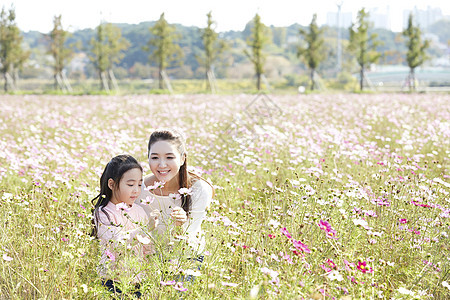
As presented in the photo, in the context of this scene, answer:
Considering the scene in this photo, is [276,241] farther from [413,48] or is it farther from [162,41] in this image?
[413,48]

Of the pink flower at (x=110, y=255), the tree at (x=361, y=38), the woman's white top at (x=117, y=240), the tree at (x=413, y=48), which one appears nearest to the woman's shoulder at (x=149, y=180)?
the woman's white top at (x=117, y=240)

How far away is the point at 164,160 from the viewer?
2705 mm


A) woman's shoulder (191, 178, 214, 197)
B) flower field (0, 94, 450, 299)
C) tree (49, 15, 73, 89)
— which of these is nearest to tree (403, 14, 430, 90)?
tree (49, 15, 73, 89)

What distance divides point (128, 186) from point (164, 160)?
27 cm

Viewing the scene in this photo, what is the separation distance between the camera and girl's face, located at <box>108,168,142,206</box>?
2.65 m

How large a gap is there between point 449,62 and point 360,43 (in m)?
131

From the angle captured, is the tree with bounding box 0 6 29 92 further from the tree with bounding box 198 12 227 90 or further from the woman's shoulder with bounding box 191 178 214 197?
the woman's shoulder with bounding box 191 178 214 197

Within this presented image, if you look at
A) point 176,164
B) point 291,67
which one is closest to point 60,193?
point 176,164

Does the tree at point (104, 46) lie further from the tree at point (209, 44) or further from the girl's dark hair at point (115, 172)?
the girl's dark hair at point (115, 172)

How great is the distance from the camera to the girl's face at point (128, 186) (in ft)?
8.69

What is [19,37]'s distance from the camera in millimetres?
35031

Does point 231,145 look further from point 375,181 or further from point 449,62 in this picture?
point 449,62

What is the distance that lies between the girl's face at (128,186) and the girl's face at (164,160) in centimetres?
11

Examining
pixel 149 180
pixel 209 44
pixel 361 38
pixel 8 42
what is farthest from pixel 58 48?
pixel 149 180
